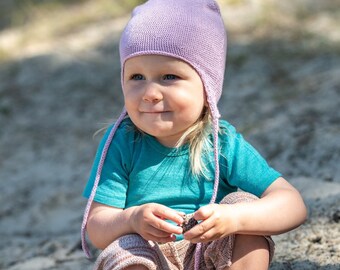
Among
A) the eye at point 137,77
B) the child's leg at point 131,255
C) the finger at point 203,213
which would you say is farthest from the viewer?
the eye at point 137,77

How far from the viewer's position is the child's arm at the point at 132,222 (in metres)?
1.99

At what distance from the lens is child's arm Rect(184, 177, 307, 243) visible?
6.43ft

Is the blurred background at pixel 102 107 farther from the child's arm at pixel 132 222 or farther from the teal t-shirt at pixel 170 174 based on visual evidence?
the child's arm at pixel 132 222

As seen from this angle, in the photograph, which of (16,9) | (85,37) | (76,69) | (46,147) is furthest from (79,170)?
(16,9)

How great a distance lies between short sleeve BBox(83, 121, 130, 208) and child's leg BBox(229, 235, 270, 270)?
37cm

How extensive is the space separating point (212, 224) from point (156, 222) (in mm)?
150

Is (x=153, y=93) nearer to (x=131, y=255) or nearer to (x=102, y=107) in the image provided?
(x=131, y=255)

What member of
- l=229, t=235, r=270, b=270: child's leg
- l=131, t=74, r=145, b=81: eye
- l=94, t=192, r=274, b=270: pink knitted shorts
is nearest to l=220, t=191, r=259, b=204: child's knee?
l=94, t=192, r=274, b=270: pink knitted shorts

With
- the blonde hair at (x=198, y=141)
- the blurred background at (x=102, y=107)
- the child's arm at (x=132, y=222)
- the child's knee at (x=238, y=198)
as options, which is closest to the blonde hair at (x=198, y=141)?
the blonde hair at (x=198, y=141)

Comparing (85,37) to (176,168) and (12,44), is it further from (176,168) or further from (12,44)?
(176,168)

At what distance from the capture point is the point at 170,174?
2.21 m

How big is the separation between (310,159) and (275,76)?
165cm

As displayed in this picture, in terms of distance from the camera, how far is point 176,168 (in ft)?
7.27

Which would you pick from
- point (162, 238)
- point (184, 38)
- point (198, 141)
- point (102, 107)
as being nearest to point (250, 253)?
point (162, 238)
